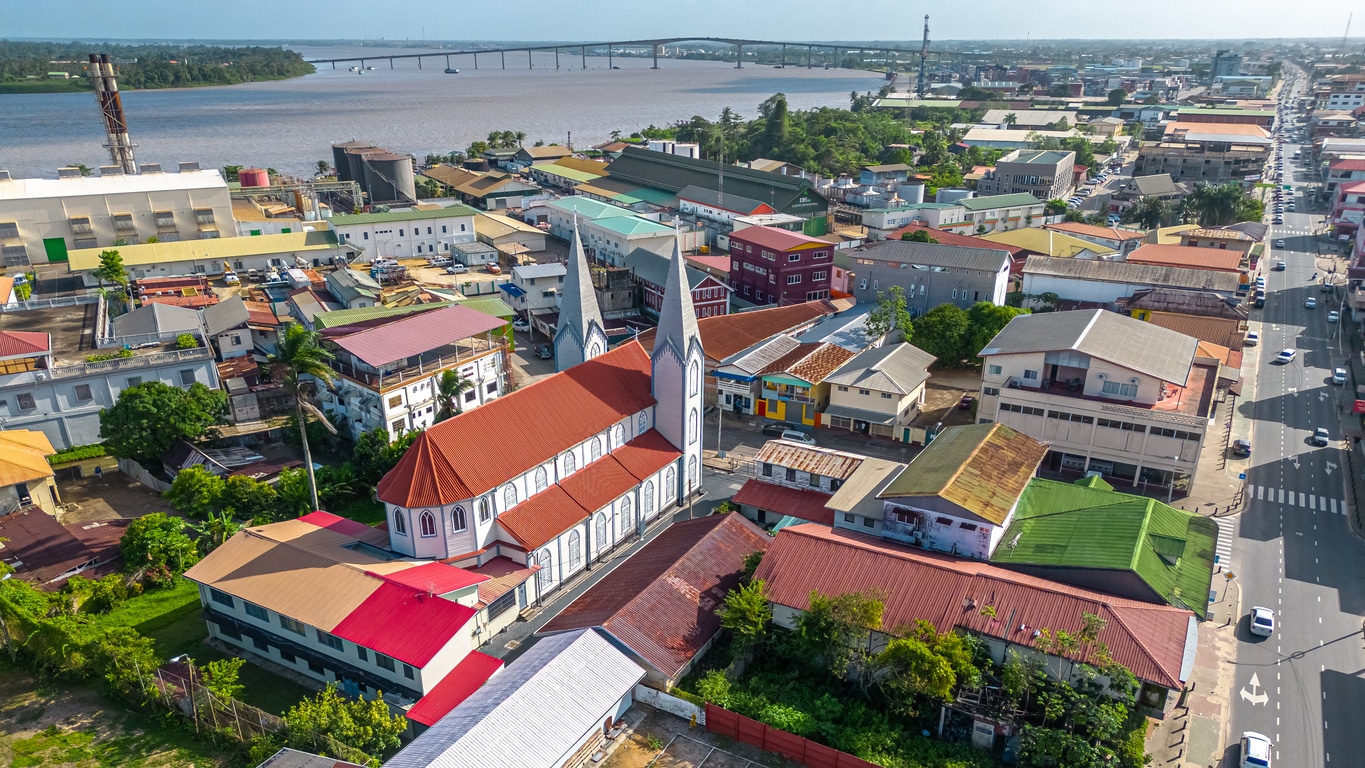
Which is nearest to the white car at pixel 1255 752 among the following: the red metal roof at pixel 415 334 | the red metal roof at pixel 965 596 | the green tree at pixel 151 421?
the red metal roof at pixel 965 596

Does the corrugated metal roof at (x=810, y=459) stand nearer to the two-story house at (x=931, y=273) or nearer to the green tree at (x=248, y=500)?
the green tree at (x=248, y=500)

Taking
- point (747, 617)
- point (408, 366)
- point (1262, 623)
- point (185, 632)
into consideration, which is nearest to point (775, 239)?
point (408, 366)

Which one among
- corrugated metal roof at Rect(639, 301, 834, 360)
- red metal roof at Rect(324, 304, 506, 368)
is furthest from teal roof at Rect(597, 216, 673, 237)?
red metal roof at Rect(324, 304, 506, 368)

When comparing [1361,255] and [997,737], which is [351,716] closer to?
[997,737]

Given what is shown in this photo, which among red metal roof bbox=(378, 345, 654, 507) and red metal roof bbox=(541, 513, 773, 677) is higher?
red metal roof bbox=(378, 345, 654, 507)

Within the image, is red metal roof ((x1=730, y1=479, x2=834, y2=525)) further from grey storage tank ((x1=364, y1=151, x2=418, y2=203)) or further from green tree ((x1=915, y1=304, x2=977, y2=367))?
grey storage tank ((x1=364, y1=151, x2=418, y2=203))

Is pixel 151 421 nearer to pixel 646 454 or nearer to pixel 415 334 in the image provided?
pixel 415 334

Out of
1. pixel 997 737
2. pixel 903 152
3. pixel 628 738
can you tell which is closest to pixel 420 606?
pixel 628 738
